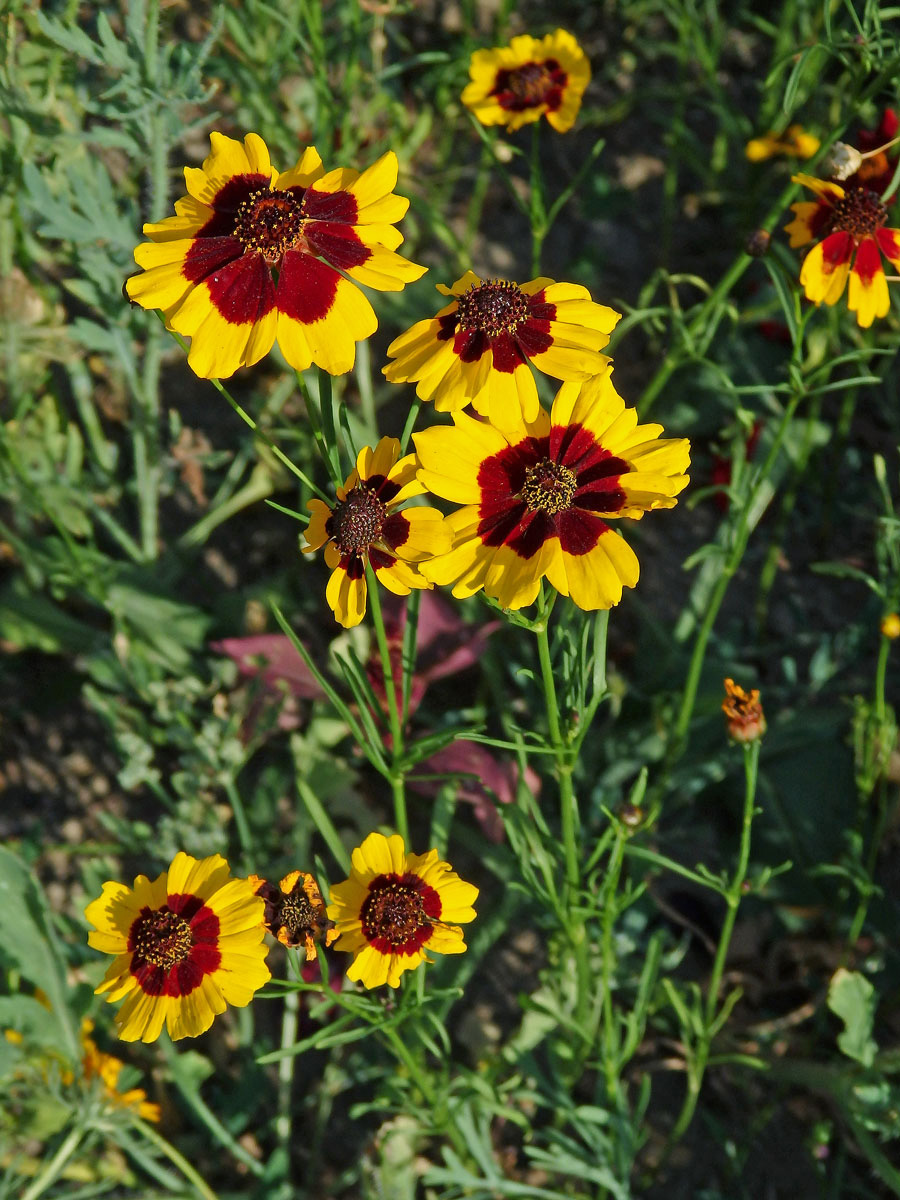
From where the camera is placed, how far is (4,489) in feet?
7.47

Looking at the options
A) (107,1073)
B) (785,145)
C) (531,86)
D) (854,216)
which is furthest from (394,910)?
(785,145)

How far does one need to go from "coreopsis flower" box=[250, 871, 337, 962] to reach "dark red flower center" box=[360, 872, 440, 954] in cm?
6

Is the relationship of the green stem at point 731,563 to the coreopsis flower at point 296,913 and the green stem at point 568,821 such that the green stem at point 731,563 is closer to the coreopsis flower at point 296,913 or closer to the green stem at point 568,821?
the green stem at point 568,821

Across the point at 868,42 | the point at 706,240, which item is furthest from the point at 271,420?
the point at 868,42

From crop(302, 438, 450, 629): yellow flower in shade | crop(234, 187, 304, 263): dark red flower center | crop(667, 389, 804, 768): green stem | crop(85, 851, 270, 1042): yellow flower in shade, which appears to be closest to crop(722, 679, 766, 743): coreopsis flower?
crop(667, 389, 804, 768): green stem

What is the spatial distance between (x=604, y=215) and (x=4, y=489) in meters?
1.68

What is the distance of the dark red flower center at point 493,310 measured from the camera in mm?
1298

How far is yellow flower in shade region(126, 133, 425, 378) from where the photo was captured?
4.10ft

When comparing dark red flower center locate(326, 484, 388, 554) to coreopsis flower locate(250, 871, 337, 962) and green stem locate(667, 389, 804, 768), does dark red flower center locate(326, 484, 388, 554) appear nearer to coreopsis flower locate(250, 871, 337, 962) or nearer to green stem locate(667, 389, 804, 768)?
coreopsis flower locate(250, 871, 337, 962)

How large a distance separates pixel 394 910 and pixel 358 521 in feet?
1.63

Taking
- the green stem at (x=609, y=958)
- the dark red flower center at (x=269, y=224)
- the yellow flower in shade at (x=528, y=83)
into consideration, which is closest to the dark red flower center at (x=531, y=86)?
the yellow flower in shade at (x=528, y=83)

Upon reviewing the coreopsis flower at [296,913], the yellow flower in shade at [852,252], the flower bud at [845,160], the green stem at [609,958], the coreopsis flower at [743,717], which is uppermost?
the flower bud at [845,160]

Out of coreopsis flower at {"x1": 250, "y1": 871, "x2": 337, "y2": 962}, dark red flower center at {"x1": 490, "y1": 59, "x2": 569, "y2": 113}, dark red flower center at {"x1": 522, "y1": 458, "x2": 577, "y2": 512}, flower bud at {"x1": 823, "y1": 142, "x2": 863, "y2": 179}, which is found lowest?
coreopsis flower at {"x1": 250, "y1": 871, "x2": 337, "y2": 962}

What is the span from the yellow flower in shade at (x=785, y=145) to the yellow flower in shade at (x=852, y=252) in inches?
31.0
